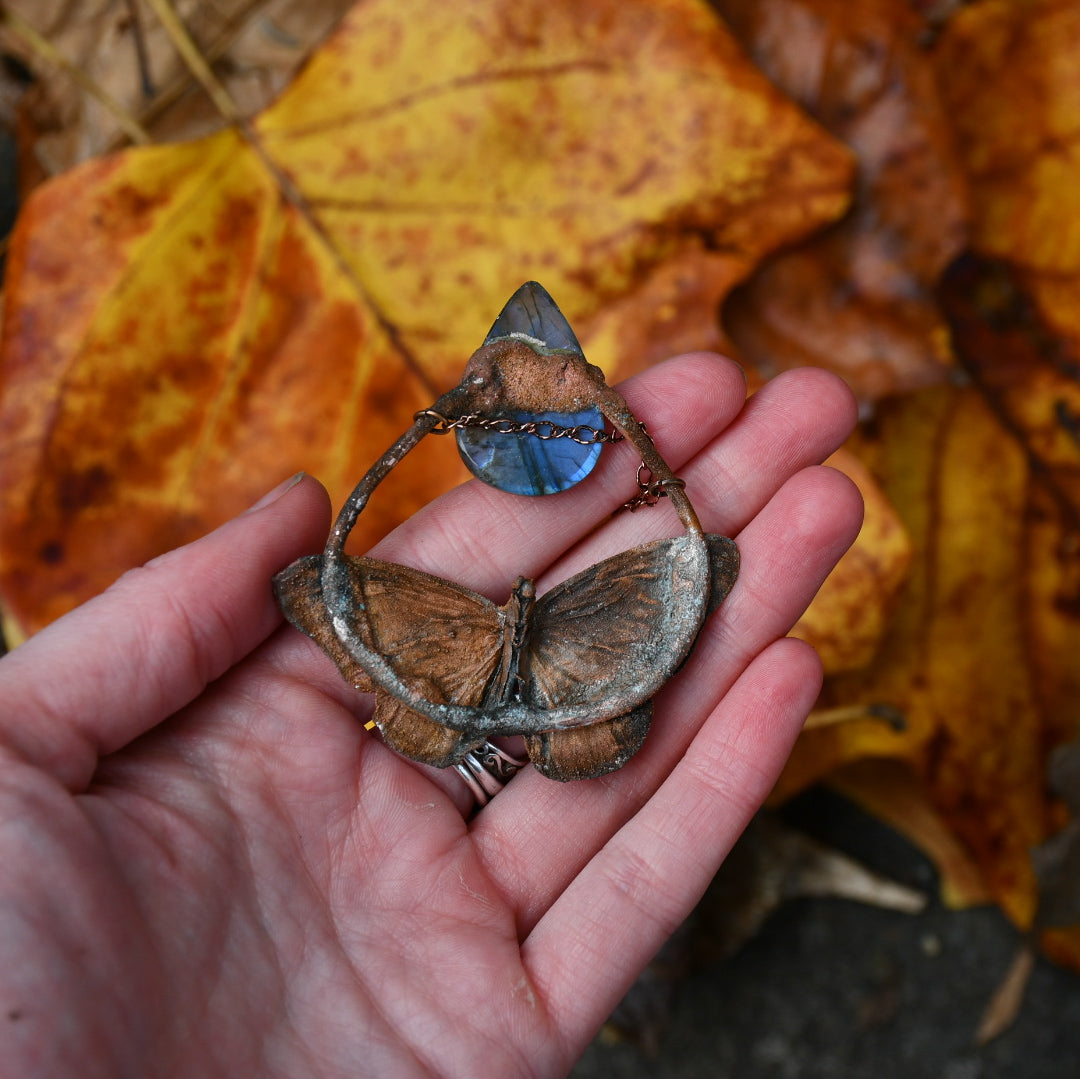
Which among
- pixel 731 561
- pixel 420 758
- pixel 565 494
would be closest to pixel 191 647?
pixel 420 758

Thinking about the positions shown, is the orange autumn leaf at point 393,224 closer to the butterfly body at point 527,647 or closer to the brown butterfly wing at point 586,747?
the butterfly body at point 527,647

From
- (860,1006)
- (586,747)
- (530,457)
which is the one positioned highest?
(530,457)

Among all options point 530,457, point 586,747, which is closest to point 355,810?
point 586,747

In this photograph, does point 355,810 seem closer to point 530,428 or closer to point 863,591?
point 530,428

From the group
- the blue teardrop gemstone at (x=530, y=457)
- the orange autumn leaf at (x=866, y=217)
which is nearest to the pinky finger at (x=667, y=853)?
the blue teardrop gemstone at (x=530, y=457)

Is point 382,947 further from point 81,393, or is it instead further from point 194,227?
point 194,227

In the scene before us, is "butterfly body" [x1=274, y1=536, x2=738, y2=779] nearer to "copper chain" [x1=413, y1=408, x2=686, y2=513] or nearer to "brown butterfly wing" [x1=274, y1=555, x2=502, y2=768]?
"brown butterfly wing" [x1=274, y1=555, x2=502, y2=768]

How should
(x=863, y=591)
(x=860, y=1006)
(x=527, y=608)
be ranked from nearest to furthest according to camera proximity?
(x=527, y=608), (x=863, y=591), (x=860, y=1006)
